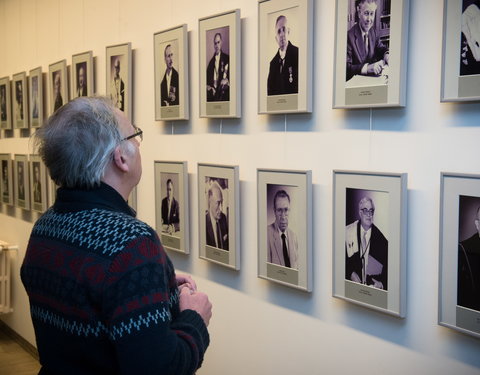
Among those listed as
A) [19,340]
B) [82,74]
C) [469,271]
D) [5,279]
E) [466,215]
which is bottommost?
[19,340]

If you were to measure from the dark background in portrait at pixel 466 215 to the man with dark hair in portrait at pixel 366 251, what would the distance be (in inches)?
14.3

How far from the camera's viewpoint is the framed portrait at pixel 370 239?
2.57 meters

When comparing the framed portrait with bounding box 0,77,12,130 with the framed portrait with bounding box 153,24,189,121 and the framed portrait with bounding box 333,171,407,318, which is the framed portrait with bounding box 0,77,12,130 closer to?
the framed portrait with bounding box 153,24,189,121

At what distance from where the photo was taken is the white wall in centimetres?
247

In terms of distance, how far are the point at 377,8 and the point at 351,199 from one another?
862 mm

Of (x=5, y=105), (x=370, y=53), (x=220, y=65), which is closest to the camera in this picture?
(x=370, y=53)

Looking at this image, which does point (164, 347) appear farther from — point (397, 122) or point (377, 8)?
point (377, 8)

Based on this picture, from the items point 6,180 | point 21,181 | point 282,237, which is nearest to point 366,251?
point 282,237

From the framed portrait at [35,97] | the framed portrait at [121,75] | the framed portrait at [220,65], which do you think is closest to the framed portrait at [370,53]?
the framed portrait at [220,65]

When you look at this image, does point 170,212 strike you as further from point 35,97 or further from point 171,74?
point 35,97

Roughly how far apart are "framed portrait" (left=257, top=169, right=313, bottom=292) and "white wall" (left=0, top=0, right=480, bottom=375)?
6 cm

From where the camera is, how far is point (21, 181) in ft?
20.0

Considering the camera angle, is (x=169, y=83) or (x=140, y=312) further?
(x=169, y=83)

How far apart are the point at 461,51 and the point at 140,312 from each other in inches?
61.3
